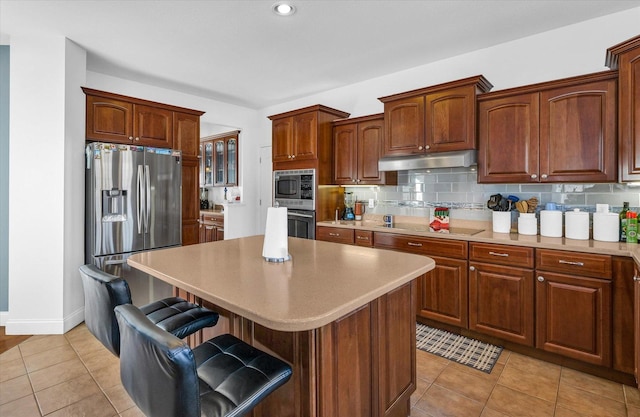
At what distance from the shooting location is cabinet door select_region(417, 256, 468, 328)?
2.81m

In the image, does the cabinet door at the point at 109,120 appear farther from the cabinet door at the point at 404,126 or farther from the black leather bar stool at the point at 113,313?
the cabinet door at the point at 404,126

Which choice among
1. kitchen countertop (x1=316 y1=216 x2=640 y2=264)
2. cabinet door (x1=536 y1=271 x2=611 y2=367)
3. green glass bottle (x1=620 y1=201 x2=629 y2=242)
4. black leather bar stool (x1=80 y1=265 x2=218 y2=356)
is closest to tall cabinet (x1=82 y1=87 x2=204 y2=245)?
kitchen countertop (x1=316 y1=216 x2=640 y2=264)

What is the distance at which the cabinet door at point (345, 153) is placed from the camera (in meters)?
3.98

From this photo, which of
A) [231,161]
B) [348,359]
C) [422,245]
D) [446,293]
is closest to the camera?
[348,359]

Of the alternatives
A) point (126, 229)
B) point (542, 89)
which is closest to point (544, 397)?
point (542, 89)

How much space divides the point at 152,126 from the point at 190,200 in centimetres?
101

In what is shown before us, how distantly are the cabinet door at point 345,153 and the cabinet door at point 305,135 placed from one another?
31 cm

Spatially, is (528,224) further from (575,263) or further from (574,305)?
(574,305)

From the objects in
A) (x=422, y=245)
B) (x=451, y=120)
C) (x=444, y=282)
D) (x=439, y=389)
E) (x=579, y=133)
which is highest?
(x=451, y=120)

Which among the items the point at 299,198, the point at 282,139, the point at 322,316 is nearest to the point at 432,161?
the point at 299,198

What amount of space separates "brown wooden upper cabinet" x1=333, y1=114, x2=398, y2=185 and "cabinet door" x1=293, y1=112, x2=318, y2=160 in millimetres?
308

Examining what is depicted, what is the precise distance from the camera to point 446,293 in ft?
9.52

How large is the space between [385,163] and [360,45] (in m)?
1.20

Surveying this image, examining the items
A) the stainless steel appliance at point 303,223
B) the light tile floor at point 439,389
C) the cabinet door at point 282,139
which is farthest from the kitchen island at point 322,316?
the cabinet door at point 282,139
